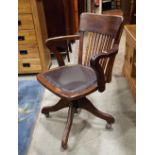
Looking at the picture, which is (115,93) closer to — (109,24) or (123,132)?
(123,132)

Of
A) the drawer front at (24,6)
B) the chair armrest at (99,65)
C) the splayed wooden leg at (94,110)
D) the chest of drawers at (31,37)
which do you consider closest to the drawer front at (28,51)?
the chest of drawers at (31,37)

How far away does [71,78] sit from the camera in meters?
1.39

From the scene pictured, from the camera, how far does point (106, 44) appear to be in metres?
1.47

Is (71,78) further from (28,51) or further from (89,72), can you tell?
(28,51)

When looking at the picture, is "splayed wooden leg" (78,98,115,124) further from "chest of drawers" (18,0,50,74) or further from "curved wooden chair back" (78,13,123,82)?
"chest of drawers" (18,0,50,74)

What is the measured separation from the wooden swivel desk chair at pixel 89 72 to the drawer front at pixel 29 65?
750mm

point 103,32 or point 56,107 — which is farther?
point 56,107

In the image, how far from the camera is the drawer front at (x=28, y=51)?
7.00ft

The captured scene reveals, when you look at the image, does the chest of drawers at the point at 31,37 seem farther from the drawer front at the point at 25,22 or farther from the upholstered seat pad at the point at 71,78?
the upholstered seat pad at the point at 71,78

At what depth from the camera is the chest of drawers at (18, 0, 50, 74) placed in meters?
1.92

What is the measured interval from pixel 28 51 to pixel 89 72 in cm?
99

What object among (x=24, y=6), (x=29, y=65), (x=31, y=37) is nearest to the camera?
(x=24, y=6)

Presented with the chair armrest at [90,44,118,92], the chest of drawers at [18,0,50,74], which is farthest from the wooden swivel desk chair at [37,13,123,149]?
the chest of drawers at [18,0,50,74]

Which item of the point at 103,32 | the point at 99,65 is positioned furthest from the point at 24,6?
the point at 99,65
